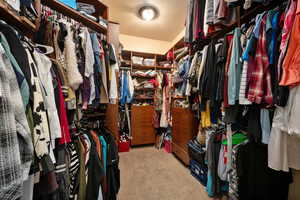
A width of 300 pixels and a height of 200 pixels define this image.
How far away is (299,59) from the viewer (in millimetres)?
683

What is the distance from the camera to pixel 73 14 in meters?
1.20

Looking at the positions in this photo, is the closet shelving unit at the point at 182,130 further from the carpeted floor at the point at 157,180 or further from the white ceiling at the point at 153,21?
the white ceiling at the point at 153,21

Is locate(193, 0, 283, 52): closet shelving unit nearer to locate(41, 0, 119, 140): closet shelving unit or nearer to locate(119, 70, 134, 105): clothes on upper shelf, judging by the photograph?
locate(41, 0, 119, 140): closet shelving unit

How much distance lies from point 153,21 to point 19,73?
2595mm

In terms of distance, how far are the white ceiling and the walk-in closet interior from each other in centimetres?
3

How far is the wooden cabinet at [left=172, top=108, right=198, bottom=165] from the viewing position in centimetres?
194

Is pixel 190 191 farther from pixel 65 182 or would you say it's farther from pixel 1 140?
pixel 1 140

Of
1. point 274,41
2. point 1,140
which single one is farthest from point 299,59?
point 1,140

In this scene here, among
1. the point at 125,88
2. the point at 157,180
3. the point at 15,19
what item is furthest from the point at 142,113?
the point at 15,19

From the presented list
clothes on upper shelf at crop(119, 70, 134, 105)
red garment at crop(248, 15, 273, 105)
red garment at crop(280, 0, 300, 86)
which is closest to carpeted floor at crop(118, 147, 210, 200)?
clothes on upper shelf at crop(119, 70, 134, 105)

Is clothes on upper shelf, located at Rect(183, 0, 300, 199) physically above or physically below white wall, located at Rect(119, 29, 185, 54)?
below

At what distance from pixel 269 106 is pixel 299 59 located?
0.32 m

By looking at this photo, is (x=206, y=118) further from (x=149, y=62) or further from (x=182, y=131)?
(x=149, y=62)

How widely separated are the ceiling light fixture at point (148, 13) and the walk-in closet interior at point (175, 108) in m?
0.02
